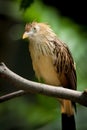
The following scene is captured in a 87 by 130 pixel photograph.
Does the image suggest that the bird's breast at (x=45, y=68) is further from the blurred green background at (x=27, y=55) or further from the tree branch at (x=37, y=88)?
the tree branch at (x=37, y=88)

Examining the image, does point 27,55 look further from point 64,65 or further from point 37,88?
point 37,88

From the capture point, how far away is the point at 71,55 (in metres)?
2.26

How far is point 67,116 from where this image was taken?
2.23m

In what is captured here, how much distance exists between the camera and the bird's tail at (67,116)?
213 cm

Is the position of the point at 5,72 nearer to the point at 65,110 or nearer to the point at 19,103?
the point at 65,110

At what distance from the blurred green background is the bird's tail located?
0.50ft

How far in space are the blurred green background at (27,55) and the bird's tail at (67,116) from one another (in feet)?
0.50

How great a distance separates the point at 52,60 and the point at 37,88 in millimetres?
579

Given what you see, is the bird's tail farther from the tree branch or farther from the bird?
the tree branch

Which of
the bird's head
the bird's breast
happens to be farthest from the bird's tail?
the bird's head

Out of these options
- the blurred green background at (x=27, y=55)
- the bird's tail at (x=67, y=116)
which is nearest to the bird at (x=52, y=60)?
the bird's tail at (x=67, y=116)

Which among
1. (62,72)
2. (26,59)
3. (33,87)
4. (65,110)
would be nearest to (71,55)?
(62,72)

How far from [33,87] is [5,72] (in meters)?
0.10

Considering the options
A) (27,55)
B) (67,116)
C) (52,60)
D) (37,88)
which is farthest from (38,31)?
(27,55)
